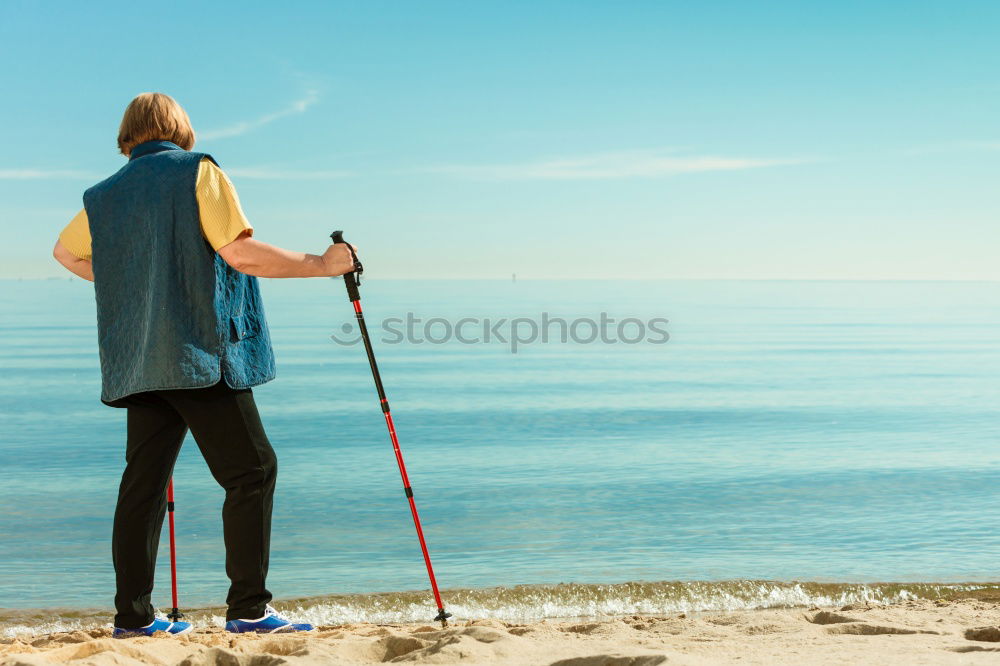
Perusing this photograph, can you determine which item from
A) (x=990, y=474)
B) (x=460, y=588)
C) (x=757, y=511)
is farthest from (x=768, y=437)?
(x=460, y=588)

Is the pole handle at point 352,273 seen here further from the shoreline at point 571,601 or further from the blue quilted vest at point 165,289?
the shoreline at point 571,601

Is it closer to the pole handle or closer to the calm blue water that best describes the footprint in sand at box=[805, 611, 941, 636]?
the calm blue water

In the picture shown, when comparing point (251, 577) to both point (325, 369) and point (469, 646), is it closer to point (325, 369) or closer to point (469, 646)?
point (469, 646)

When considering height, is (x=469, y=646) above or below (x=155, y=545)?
below

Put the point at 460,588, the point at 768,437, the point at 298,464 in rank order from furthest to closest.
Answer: the point at 768,437
the point at 298,464
the point at 460,588

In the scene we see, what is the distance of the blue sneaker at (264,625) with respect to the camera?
3.20 m

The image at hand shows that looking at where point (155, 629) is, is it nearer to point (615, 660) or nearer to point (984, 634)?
point (615, 660)

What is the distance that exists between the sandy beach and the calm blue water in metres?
1.27

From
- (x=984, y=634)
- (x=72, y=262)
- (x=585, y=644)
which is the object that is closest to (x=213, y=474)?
(x=72, y=262)

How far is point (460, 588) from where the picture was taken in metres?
4.70

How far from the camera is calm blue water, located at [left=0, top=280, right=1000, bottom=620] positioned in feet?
16.5

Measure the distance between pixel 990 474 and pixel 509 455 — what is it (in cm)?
374

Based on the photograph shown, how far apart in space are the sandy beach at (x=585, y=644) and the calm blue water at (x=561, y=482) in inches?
50.0

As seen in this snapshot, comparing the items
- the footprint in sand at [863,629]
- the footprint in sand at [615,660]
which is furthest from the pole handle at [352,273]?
the footprint in sand at [863,629]
